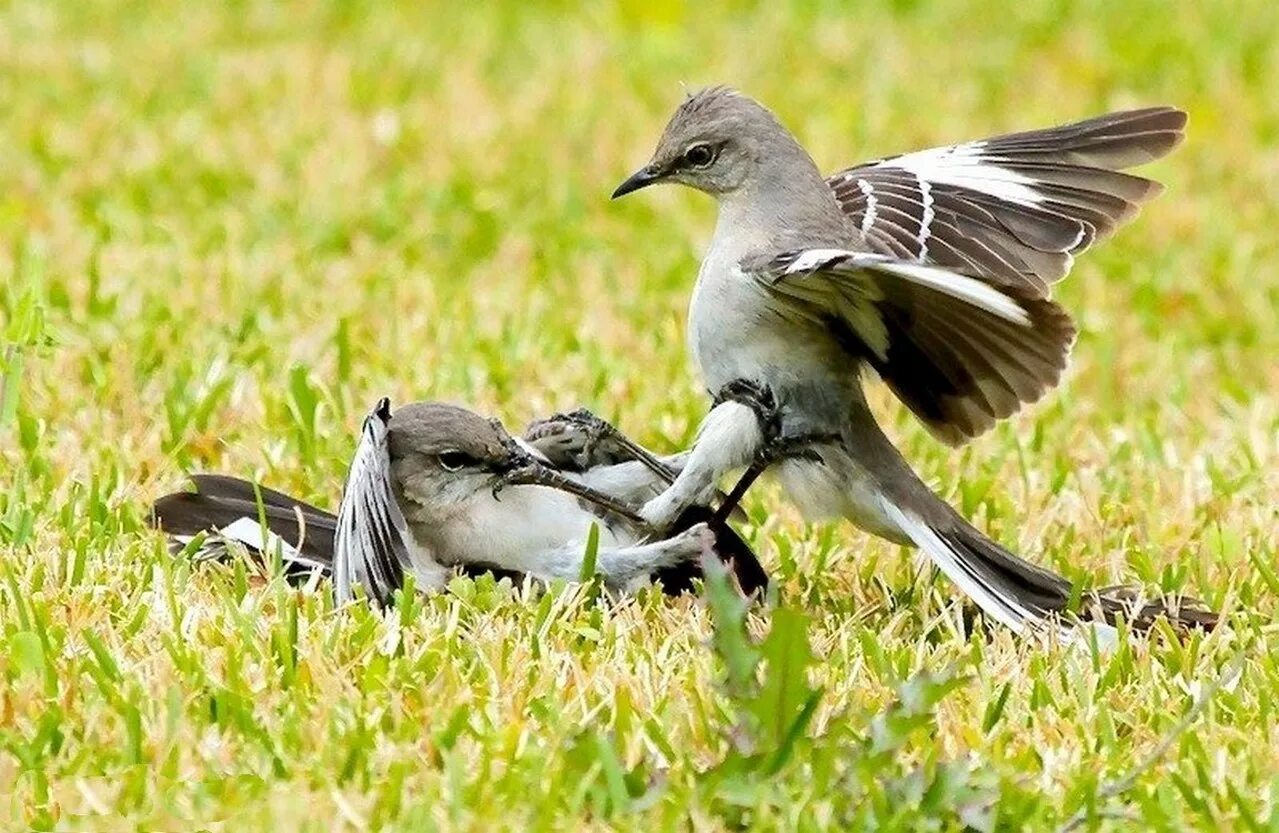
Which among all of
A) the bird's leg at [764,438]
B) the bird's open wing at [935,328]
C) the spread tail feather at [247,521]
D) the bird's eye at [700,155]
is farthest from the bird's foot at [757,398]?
the spread tail feather at [247,521]

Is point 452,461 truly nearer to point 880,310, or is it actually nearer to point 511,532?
point 511,532

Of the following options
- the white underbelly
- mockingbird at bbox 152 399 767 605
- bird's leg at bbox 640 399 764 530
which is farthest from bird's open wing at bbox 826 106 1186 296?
the white underbelly

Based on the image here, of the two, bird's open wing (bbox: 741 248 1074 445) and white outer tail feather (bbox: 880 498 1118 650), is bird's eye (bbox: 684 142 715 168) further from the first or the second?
white outer tail feather (bbox: 880 498 1118 650)

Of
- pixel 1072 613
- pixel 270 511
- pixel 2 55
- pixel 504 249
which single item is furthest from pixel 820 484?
pixel 2 55

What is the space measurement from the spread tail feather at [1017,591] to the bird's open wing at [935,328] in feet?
0.89

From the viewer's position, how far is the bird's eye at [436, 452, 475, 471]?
522 cm

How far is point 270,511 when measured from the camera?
18.0ft

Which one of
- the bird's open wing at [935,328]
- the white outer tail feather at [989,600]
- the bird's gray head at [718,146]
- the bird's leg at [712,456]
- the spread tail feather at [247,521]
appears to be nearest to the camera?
the bird's open wing at [935,328]

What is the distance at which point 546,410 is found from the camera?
6.74 meters

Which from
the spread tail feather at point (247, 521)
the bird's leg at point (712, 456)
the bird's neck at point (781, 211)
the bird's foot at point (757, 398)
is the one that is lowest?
the spread tail feather at point (247, 521)

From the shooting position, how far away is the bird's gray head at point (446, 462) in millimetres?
5211

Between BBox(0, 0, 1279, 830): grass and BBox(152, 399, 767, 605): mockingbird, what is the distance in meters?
0.17

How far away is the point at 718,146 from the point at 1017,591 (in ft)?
4.49

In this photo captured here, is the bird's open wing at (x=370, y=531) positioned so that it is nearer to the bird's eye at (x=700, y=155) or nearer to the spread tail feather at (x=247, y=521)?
the spread tail feather at (x=247, y=521)
